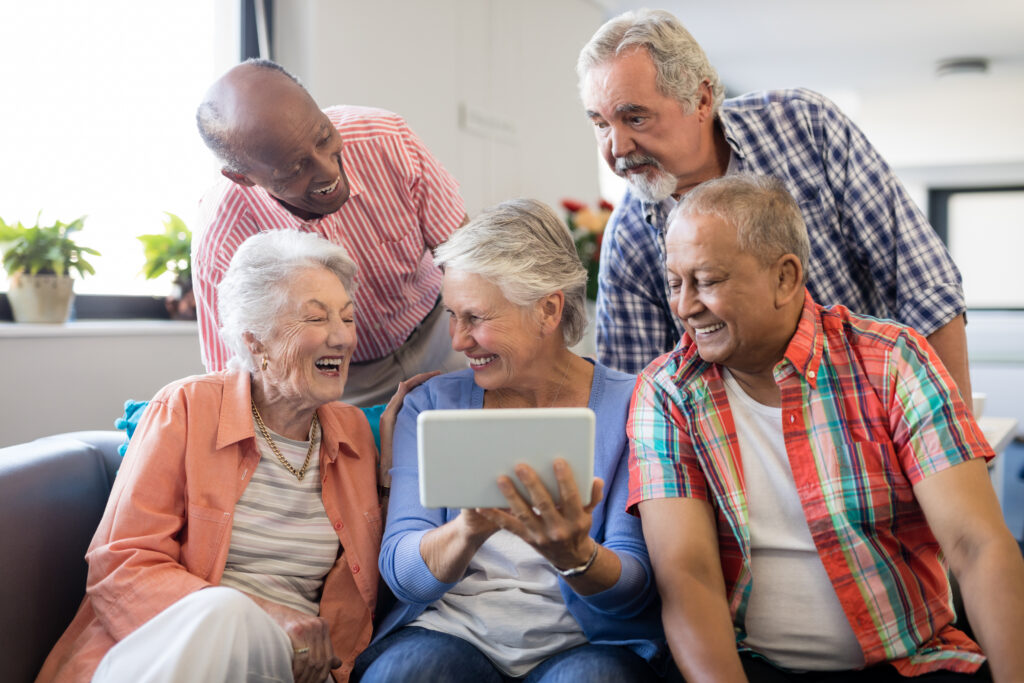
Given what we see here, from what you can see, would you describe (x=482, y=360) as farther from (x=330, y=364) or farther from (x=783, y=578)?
(x=783, y=578)

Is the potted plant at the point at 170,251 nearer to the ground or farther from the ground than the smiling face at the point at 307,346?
farther from the ground

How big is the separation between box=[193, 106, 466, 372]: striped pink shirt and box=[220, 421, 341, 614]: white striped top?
0.46m

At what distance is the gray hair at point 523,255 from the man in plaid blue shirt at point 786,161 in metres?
0.30

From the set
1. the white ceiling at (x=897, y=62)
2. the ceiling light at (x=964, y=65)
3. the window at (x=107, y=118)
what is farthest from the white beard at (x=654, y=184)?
the ceiling light at (x=964, y=65)

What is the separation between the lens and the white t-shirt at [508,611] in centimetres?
153

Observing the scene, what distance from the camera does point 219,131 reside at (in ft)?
5.83

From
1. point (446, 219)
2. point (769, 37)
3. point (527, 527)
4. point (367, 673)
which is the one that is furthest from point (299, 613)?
point (769, 37)

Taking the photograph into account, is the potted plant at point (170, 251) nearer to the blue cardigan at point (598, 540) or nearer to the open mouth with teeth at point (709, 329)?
the blue cardigan at point (598, 540)

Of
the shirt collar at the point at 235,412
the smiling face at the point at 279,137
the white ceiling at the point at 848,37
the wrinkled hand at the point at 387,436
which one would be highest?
the white ceiling at the point at 848,37

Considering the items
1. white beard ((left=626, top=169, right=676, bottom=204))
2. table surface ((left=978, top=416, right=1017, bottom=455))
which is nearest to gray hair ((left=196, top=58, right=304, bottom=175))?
white beard ((left=626, top=169, right=676, bottom=204))

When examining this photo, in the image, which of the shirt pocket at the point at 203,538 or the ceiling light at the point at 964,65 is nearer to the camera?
the shirt pocket at the point at 203,538

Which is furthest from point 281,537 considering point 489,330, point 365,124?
point 365,124

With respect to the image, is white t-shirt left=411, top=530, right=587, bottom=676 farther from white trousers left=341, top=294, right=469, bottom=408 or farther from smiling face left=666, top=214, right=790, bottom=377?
white trousers left=341, top=294, right=469, bottom=408

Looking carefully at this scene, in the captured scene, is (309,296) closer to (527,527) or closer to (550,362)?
(550,362)
